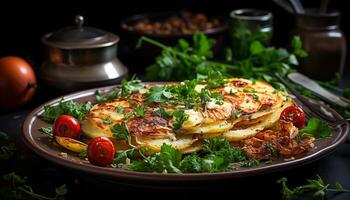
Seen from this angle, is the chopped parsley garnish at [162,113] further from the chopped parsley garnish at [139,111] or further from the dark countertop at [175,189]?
the dark countertop at [175,189]

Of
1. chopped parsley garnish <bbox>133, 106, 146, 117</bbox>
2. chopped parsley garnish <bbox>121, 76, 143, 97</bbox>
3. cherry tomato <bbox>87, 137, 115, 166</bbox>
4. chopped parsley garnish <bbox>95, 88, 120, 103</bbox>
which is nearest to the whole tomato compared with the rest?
chopped parsley garnish <bbox>95, 88, 120, 103</bbox>

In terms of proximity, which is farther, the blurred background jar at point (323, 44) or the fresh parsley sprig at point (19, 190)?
the blurred background jar at point (323, 44)

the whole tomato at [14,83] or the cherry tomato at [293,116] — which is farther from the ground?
the cherry tomato at [293,116]

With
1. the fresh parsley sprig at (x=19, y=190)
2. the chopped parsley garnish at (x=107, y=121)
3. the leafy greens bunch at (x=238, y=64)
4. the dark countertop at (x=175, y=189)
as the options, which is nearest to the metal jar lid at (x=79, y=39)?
the leafy greens bunch at (x=238, y=64)

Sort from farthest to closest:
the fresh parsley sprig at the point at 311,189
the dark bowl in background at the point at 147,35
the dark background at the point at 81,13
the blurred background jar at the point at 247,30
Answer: the dark background at the point at 81,13
the dark bowl in background at the point at 147,35
the blurred background jar at the point at 247,30
the fresh parsley sprig at the point at 311,189

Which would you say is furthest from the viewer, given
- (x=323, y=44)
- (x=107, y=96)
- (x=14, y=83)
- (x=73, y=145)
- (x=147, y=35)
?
(x=147, y=35)

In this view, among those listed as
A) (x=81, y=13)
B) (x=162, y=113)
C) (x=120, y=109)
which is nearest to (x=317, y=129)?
(x=162, y=113)

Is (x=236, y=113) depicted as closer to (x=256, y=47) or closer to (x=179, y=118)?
(x=179, y=118)
